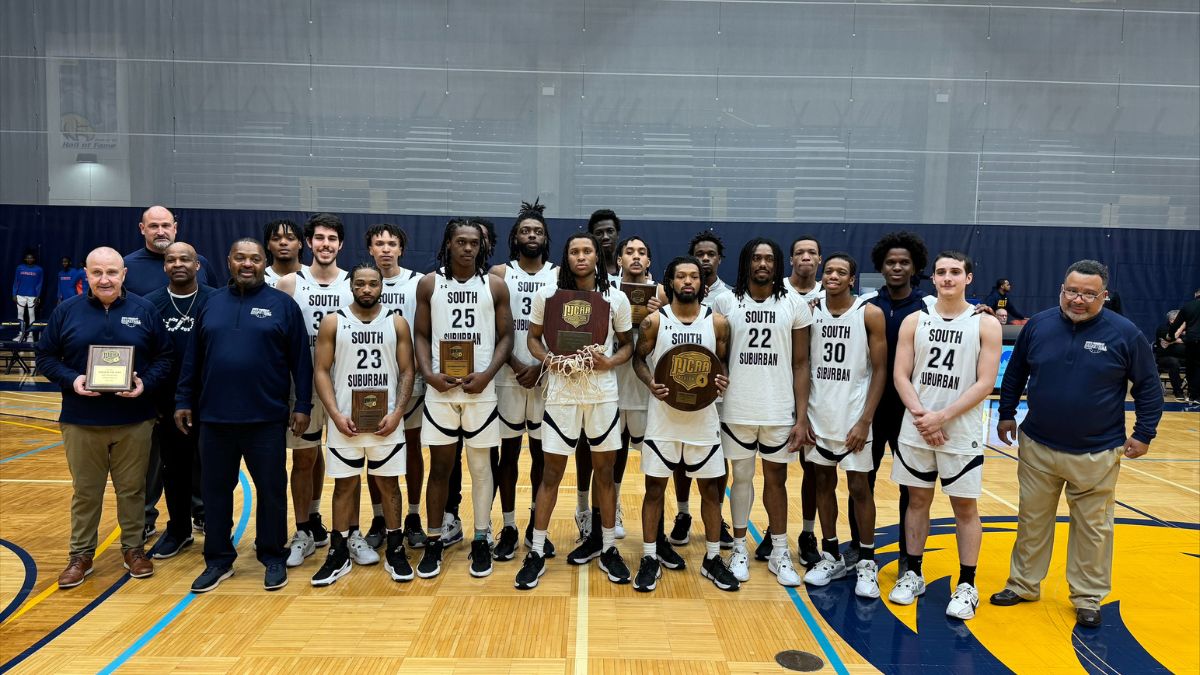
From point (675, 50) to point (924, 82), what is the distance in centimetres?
480

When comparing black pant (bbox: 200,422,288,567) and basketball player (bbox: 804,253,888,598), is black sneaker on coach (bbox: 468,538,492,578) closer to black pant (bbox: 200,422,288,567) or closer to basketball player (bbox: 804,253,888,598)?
black pant (bbox: 200,422,288,567)

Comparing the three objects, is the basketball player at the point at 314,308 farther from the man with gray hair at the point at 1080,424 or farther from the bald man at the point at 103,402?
the man with gray hair at the point at 1080,424

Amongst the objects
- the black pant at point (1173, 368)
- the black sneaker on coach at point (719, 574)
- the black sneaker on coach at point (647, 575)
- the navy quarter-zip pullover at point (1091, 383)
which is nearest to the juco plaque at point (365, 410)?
the black sneaker on coach at point (647, 575)

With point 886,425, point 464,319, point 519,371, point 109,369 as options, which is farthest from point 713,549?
point 109,369

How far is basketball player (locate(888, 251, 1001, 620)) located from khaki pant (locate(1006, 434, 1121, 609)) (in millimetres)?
358

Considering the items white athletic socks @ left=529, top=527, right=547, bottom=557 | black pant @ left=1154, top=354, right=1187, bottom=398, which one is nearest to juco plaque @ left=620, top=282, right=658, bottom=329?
white athletic socks @ left=529, top=527, right=547, bottom=557

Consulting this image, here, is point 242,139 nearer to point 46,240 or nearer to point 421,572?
point 46,240

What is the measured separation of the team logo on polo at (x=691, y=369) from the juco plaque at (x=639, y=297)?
1.99 feet

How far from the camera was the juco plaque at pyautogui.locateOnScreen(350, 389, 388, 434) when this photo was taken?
414 centimetres

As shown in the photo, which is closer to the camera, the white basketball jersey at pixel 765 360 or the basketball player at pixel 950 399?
the basketball player at pixel 950 399

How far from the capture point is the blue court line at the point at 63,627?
3.34 m

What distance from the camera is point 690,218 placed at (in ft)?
46.1

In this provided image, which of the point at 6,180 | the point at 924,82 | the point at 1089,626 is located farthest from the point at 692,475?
the point at 6,180

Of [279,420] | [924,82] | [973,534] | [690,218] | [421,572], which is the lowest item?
[421,572]
